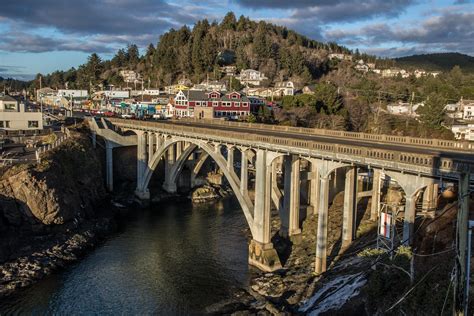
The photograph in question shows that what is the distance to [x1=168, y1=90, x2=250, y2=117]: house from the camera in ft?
261

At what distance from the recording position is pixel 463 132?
57.3 meters

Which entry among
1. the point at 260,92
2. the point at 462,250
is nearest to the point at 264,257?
the point at 462,250

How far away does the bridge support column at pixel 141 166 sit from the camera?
5259 centimetres

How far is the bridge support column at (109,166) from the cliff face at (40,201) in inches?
363

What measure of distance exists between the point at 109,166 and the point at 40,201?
19066mm

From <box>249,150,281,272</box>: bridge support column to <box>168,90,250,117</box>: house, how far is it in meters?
48.5

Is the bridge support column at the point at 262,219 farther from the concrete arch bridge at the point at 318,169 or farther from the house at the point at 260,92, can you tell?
the house at the point at 260,92

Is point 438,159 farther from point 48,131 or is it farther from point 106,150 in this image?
point 48,131

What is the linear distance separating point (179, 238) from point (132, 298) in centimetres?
1199

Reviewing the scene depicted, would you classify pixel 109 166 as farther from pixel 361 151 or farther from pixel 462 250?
pixel 462 250

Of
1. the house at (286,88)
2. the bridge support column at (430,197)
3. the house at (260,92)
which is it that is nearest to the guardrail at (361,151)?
the bridge support column at (430,197)

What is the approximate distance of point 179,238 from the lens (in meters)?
39.3

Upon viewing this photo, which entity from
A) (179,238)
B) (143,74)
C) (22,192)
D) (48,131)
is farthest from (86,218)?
(143,74)

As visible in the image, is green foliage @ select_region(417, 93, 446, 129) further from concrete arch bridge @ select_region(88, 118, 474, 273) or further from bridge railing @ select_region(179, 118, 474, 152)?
bridge railing @ select_region(179, 118, 474, 152)
